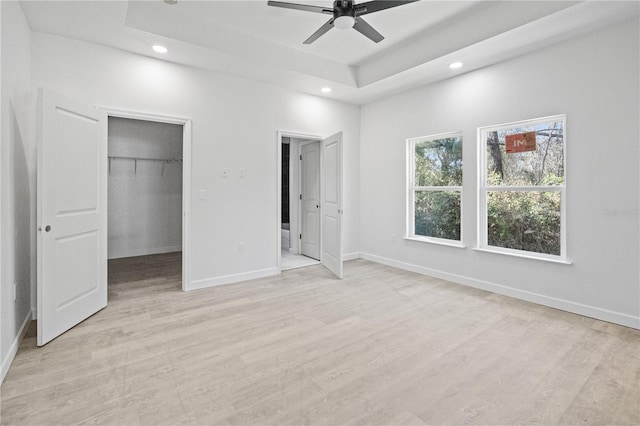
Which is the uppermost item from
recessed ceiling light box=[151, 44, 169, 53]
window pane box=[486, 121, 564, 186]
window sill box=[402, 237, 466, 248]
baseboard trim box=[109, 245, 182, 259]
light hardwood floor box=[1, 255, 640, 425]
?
recessed ceiling light box=[151, 44, 169, 53]

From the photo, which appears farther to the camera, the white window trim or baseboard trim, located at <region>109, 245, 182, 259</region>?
baseboard trim, located at <region>109, 245, 182, 259</region>

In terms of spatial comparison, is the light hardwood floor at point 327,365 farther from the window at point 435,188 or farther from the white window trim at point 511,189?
the window at point 435,188

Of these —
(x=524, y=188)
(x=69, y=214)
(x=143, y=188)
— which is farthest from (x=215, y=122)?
(x=524, y=188)

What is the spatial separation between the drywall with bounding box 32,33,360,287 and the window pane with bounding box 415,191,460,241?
1.97m

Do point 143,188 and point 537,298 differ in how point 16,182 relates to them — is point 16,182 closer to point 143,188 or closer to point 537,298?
point 143,188

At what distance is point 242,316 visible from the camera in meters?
3.11

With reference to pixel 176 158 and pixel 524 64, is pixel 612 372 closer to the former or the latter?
pixel 524 64

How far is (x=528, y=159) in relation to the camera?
143 inches

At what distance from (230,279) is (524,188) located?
145 inches

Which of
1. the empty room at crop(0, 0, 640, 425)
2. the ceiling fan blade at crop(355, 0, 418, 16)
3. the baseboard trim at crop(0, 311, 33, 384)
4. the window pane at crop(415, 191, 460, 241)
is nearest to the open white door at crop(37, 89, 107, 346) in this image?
the empty room at crop(0, 0, 640, 425)

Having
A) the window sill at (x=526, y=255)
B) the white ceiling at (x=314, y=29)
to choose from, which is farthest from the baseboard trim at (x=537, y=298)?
the white ceiling at (x=314, y=29)

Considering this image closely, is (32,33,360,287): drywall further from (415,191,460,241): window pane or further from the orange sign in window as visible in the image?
the orange sign in window

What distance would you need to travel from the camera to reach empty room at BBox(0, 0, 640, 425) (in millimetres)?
2012

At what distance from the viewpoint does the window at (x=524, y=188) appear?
342 cm
